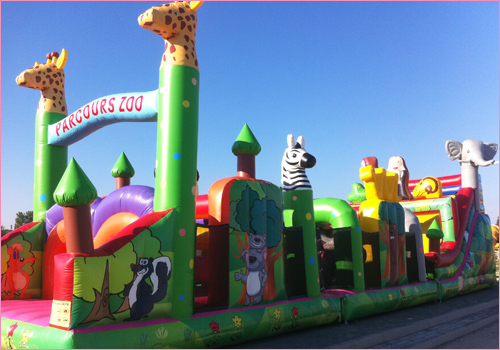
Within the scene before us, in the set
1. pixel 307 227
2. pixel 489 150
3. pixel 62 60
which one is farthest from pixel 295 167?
pixel 489 150

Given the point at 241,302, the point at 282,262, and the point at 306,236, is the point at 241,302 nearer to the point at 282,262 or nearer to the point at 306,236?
the point at 282,262

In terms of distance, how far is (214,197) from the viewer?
5176 mm

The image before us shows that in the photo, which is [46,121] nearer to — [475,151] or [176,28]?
[176,28]

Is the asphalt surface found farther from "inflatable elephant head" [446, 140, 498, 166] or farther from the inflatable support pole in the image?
"inflatable elephant head" [446, 140, 498, 166]

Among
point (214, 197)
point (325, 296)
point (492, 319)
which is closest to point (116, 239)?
point (214, 197)

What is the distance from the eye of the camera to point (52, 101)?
23.3 ft

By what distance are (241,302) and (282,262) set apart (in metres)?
0.85

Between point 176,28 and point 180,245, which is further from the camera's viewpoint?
point 176,28

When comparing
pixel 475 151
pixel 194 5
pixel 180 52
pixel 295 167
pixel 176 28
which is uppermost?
pixel 194 5

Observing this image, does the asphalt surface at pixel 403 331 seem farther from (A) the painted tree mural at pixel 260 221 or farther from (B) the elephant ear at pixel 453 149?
(B) the elephant ear at pixel 453 149

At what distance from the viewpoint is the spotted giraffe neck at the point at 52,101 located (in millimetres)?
7070

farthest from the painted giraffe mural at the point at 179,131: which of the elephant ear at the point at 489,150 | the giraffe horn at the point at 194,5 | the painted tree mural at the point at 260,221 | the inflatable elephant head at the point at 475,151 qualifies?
the elephant ear at the point at 489,150

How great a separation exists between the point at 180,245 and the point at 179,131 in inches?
45.0

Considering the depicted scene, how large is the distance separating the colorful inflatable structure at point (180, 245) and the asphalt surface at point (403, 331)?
0.51 ft
